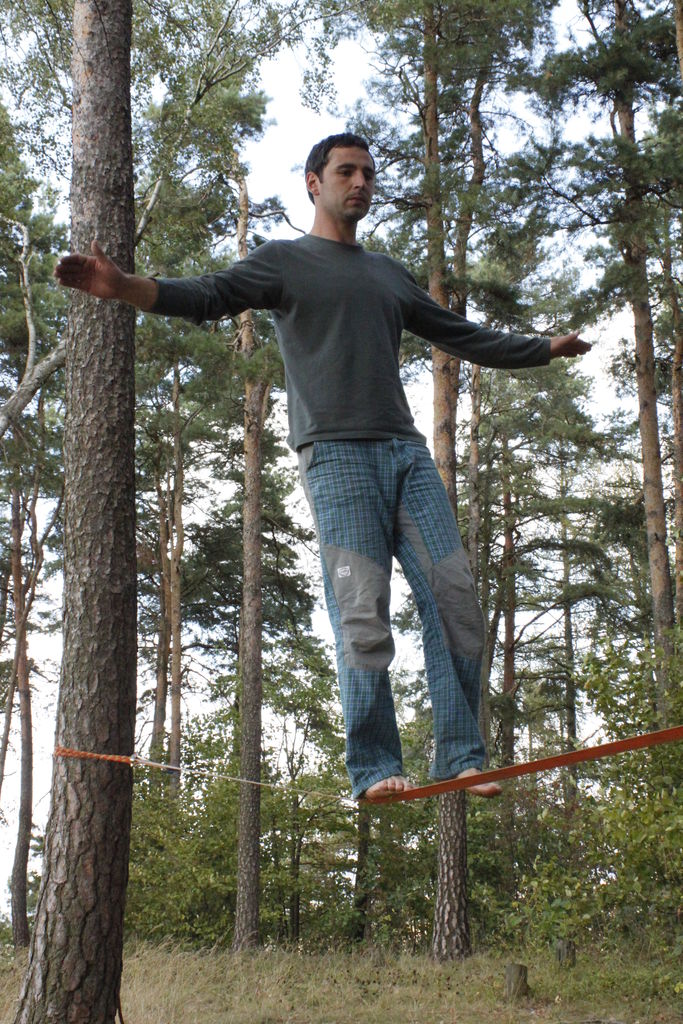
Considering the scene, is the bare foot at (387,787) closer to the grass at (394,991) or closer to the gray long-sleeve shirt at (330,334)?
the gray long-sleeve shirt at (330,334)

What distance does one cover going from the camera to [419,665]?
2144 centimetres

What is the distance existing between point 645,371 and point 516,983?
7494mm

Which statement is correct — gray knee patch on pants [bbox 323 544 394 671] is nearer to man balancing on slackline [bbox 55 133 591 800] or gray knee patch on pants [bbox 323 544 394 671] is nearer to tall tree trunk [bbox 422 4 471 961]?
man balancing on slackline [bbox 55 133 591 800]

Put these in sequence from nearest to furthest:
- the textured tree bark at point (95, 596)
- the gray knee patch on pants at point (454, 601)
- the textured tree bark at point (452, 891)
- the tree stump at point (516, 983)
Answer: the gray knee patch on pants at point (454, 601), the textured tree bark at point (95, 596), the tree stump at point (516, 983), the textured tree bark at point (452, 891)

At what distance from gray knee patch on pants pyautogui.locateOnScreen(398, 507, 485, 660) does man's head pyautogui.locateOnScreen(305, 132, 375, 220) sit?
108cm

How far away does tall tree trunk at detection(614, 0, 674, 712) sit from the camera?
11.6 meters

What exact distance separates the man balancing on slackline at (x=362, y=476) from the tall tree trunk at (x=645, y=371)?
9033 mm

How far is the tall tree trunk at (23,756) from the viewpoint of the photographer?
16.4 m

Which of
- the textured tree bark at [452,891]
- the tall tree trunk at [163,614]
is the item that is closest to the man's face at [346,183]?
the textured tree bark at [452,891]

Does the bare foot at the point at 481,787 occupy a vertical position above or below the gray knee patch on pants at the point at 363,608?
below

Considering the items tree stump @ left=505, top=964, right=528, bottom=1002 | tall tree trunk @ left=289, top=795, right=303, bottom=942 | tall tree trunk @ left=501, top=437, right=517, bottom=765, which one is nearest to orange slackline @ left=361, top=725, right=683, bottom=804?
tree stump @ left=505, top=964, right=528, bottom=1002

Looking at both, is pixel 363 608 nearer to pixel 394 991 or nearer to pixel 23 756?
pixel 394 991

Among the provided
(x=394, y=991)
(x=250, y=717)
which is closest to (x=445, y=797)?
(x=394, y=991)

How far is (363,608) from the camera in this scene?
275cm
